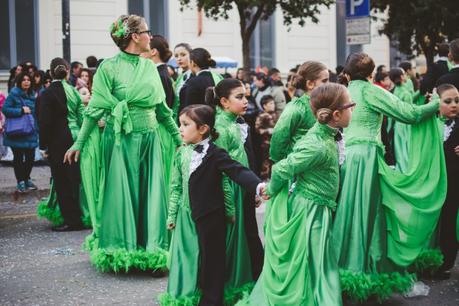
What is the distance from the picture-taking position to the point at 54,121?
8938 mm

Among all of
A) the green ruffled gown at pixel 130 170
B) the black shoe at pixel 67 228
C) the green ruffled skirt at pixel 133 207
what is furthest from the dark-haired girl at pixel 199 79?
the black shoe at pixel 67 228

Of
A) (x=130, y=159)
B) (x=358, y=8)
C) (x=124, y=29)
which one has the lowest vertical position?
(x=130, y=159)

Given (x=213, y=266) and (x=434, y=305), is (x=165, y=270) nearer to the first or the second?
(x=213, y=266)

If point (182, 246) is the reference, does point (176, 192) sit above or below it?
above

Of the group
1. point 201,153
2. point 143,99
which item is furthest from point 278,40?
point 201,153

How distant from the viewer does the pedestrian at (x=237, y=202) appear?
549 centimetres

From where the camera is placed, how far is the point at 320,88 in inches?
195

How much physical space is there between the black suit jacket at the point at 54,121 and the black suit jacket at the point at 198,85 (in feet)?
5.93

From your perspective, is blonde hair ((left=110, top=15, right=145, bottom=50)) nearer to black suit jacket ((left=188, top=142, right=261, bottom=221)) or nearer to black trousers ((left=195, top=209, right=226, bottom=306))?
black suit jacket ((left=188, top=142, right=261, bottom=221))

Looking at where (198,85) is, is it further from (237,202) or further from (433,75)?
(433,75)

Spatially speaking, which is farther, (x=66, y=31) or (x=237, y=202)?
(x=66, y=31)

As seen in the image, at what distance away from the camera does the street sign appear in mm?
13484

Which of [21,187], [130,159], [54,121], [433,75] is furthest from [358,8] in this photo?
[130,159]

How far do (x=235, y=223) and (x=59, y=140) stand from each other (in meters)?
3.99
